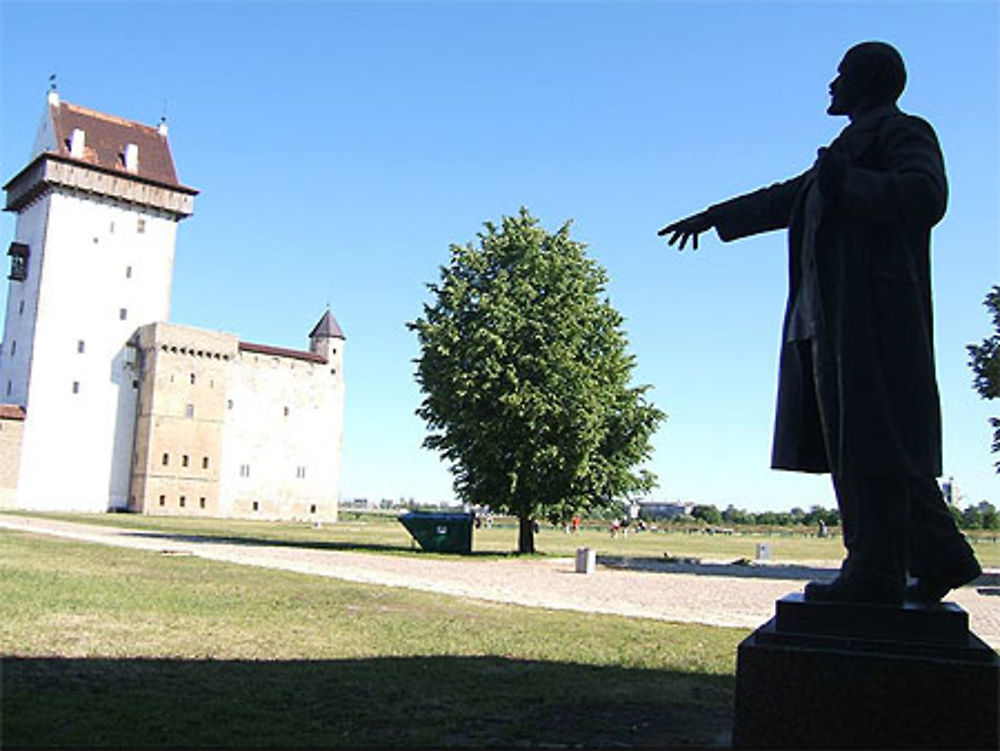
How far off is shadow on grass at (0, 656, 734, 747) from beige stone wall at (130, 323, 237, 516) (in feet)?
218

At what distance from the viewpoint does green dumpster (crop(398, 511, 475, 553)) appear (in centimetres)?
3038

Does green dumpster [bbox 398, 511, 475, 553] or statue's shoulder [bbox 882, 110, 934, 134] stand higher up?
statue's shoulder [bbox 882, 110, 934, 134]

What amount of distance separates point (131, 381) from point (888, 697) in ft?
245

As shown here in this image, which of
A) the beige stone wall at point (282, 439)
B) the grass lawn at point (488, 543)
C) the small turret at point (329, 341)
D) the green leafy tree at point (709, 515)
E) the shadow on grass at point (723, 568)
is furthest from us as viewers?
the green leafy tree at point (709, 515)

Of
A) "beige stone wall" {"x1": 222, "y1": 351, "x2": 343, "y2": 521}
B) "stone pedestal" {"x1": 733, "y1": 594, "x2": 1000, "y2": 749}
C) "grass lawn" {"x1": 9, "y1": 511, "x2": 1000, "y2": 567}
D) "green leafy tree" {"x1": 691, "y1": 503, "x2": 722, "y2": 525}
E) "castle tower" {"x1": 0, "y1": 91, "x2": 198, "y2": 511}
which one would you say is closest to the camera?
"stone pedestal" {"x1": 733, "y1": 594, "x2": 1000, "y2": 749}

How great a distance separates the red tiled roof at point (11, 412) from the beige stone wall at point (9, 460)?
159mm

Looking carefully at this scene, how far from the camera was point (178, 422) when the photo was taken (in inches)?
2844

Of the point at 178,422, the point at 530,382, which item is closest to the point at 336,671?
the point at 530,382

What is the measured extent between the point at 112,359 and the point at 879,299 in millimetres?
73822

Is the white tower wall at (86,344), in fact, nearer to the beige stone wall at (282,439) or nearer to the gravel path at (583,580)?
the beige stone wall at (282,439)

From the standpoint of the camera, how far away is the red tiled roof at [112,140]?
71750mm

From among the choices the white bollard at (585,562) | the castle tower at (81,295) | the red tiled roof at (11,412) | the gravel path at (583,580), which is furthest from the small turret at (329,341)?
the white bollard at (585,562)

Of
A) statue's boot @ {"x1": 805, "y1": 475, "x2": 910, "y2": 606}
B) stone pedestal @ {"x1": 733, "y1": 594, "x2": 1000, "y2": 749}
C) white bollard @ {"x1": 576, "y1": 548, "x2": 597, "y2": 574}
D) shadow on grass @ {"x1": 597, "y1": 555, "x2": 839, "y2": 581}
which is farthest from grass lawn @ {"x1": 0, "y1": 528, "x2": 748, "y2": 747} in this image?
shadow on grass @ {"x1": 597, "y1": 555, "x2": 839, "y2": 581}

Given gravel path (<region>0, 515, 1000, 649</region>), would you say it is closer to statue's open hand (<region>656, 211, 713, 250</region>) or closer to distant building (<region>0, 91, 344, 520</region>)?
statue's open hand (<region>656, 211, 713, 250</region>)
